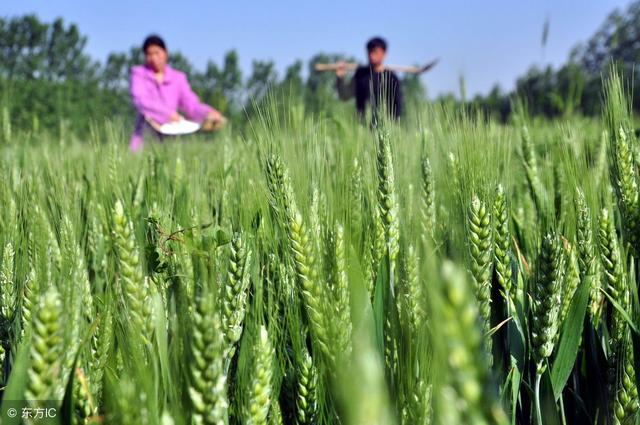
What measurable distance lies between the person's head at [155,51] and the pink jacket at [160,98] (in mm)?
86

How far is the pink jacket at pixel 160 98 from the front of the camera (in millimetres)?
4551

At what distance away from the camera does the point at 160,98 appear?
4750 mm

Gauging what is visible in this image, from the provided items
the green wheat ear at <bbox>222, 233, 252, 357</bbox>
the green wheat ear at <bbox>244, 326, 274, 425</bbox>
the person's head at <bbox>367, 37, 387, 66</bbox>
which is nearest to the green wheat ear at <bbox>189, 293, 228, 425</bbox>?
the green wheat ear at <bbox>244, 326, 274, 425</bbox>

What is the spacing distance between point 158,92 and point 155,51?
0.33 metres

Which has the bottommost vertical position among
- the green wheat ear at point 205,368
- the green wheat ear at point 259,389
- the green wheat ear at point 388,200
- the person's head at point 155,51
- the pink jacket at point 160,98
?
the green wheat ear at point 259,389

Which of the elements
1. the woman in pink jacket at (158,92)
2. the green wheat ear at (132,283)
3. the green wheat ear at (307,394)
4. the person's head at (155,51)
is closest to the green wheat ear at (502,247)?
the green wheat ear at (307,394)

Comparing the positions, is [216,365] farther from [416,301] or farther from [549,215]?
[549,215]

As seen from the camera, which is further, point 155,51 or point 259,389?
point 155,51

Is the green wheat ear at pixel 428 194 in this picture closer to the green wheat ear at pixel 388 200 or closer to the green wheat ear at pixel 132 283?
the green wheat ear at pixel 388 200

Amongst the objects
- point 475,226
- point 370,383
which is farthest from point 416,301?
point 370,383

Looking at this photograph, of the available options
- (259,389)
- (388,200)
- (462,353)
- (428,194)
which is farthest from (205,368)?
(428,194)

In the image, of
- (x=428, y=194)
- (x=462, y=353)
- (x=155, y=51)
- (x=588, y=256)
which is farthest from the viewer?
(x=155, y=51)

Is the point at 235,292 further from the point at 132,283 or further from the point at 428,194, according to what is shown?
the point at 428,194

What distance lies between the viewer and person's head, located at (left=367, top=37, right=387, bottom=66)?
5367 millimetres
